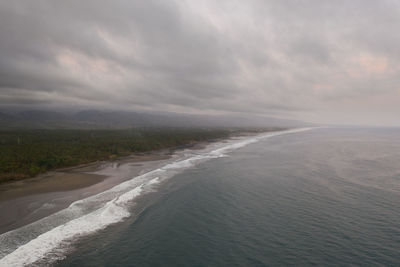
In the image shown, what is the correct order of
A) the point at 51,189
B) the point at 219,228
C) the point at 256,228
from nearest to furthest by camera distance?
the point at 256,228 → the point at 219,228 → the point at 51,189

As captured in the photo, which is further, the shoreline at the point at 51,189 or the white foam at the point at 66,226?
the shoreline at the point at 51,189

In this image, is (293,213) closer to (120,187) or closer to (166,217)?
(166,217)

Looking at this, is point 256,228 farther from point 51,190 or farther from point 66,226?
point 51,190

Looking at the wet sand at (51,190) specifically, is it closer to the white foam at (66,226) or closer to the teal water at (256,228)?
the white foam at (66,226)

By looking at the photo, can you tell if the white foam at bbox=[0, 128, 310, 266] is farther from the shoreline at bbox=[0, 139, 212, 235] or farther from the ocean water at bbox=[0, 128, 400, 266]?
the shoreline at bbox=[0, 139, 212, 235]

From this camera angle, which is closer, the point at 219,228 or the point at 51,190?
the point at 219,228

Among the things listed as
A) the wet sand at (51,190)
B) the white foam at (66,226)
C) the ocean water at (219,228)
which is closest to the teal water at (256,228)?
the ocean water at (219,228)

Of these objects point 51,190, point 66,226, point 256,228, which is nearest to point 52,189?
point 51,190

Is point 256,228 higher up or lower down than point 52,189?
lower down
